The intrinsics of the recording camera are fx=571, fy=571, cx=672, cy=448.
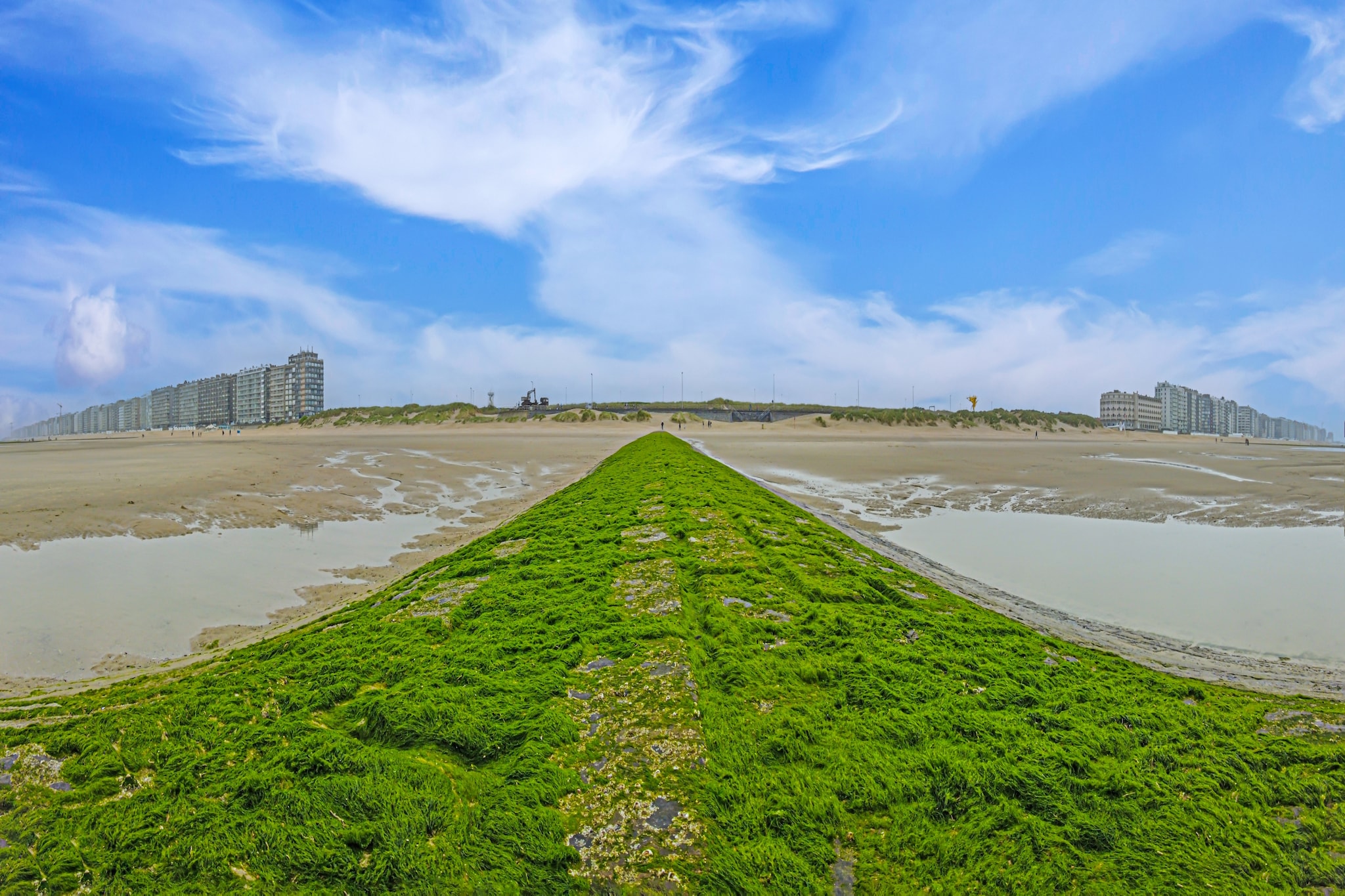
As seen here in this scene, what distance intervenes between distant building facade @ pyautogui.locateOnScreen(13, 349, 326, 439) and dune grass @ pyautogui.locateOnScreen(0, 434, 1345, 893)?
149124 mm

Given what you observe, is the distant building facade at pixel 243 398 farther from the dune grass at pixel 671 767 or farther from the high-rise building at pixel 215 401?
the dune grass at pixel 671 767

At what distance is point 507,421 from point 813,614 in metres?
73.3

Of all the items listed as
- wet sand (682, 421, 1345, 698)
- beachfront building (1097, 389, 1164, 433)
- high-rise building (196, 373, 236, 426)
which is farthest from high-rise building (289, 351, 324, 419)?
beachfront building (1097, 389, 1164, 433)

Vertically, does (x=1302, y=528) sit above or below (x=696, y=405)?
below

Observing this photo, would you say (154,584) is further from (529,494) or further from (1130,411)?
(1130,411)

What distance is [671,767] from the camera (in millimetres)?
2850

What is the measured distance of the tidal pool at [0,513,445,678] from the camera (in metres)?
5.58

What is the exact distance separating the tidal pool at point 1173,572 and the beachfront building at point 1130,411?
156779 mm

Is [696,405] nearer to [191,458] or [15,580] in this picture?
[191,458]

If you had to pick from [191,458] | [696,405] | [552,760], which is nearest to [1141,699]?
[552,760]

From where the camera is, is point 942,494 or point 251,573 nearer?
point 251,573

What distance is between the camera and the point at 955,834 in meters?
2.48

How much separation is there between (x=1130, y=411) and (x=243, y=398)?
232 m

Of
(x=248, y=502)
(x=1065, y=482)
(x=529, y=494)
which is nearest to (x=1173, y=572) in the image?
(x=1065, y=482)
